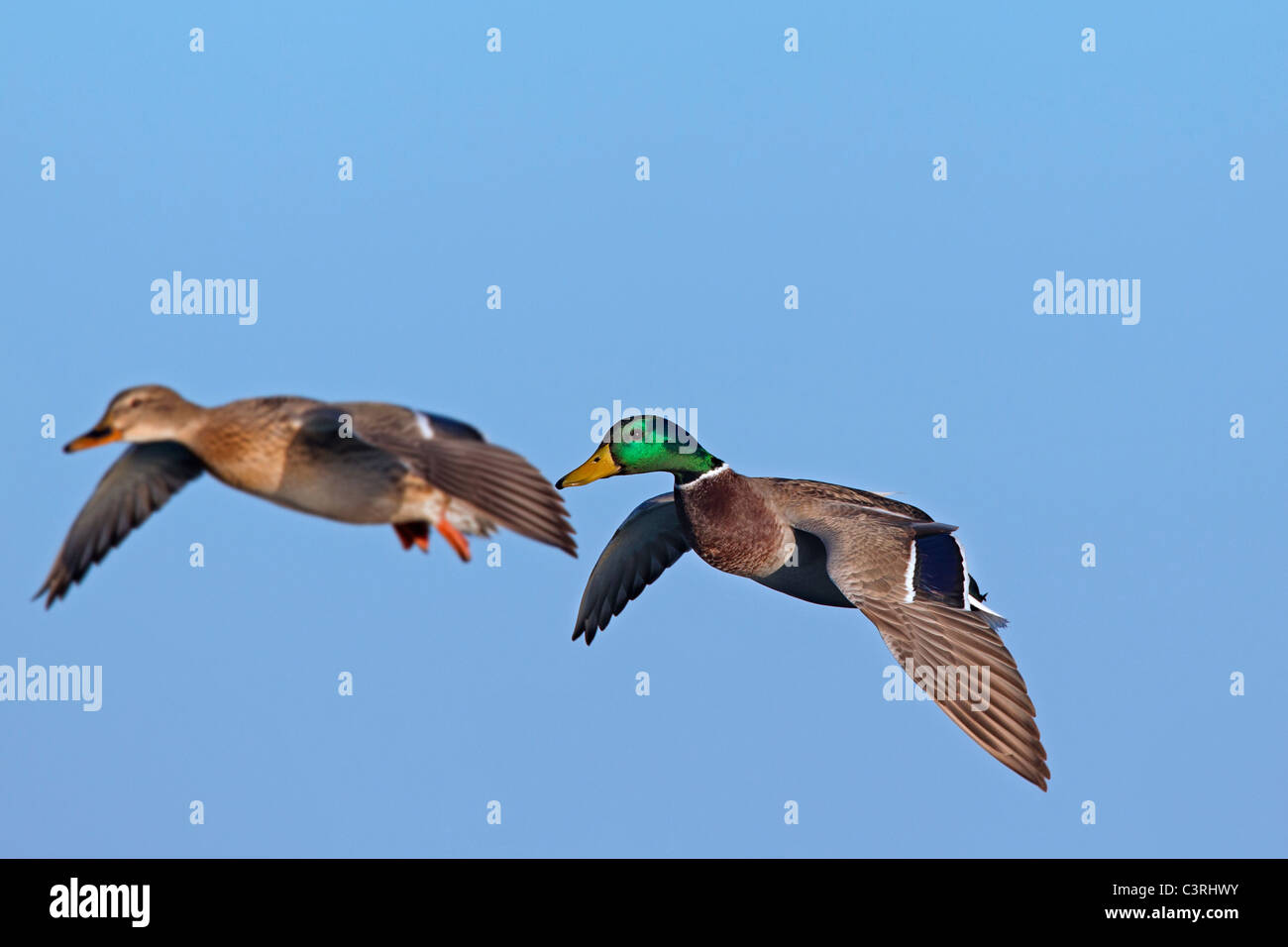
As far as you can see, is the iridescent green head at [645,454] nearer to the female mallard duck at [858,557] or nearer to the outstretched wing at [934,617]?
the female mallard duck at [858,557]

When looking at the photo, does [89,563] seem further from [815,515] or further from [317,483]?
[815,515]

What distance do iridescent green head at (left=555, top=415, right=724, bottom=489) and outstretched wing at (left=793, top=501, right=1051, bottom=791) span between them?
920 millimetres

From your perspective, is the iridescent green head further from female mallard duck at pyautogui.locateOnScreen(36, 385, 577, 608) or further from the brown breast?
female mallard duck at pyautogui.locateOnScreen(36, 385, 577, 608)

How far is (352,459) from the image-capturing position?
8930mm

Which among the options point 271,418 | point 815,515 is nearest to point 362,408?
point 271,418

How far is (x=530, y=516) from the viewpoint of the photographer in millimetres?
8609

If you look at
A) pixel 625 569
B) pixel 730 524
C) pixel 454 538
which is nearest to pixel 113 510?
pixel 454 538

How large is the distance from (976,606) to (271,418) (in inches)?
205

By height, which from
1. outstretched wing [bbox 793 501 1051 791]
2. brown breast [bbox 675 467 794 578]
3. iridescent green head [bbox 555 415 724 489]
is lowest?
outstretched wing [bbox 793 501 1051 791]

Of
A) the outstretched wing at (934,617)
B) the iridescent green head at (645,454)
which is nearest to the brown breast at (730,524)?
the iridescent green head at (645,454)

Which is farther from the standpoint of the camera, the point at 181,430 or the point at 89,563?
the point at 89,563

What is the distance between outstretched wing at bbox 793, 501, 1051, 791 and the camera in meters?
10.4

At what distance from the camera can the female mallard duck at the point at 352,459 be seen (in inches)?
342

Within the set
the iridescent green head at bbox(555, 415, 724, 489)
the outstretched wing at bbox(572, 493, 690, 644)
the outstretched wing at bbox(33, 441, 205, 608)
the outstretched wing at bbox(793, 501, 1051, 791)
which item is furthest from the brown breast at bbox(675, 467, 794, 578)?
the outstretched wing at bbox(33, 441, 205, 608)
